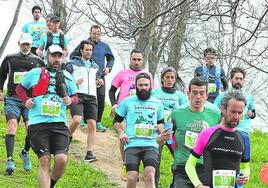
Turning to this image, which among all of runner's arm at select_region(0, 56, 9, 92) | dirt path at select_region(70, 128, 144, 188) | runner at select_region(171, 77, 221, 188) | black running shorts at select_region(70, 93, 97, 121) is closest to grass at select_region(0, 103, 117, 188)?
dirt path at select_region(70, 128, 144, 188)

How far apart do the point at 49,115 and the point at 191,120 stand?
2.01 metres

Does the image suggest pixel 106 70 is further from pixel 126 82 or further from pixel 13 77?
pixel 13 77

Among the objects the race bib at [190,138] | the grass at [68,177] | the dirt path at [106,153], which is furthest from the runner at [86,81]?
the race bib at [190,138]

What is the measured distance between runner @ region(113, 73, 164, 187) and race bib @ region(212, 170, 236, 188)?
2.01 metres

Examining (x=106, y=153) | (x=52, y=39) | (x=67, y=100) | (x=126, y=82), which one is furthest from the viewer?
(x=106, y=153)

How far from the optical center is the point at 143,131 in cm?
938

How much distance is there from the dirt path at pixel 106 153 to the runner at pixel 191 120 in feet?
11.5

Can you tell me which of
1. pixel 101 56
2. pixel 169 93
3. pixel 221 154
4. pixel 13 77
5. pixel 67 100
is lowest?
pixel 221 154

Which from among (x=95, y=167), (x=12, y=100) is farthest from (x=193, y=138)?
(x=95, y=167)

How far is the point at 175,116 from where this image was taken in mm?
8352

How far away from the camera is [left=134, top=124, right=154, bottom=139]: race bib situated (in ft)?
30.8

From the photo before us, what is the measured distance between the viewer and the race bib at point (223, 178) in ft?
23.3

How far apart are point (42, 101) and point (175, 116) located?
195 cm

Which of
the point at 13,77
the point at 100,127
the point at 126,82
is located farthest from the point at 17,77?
the point at 100,127
